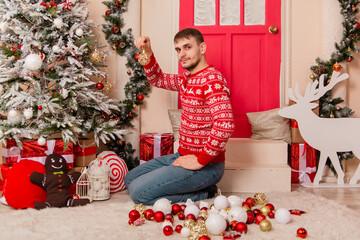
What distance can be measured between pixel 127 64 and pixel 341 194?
7.38 feet

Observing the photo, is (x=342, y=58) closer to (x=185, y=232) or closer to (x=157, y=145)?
(x=157, y=145)

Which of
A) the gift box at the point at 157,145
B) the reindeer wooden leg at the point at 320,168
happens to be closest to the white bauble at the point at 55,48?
the gift box at the point at 157,145

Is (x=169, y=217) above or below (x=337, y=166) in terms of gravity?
below

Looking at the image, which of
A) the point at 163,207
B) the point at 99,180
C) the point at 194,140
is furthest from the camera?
the point at 99,180

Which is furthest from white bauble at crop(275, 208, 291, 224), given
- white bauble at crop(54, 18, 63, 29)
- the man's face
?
white bauble at crop(54, 18, 63, 29)

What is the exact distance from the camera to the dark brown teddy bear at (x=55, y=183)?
2.31 meters

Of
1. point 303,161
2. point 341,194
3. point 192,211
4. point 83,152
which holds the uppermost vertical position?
point 83,152

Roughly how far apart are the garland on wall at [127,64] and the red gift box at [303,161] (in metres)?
1.50

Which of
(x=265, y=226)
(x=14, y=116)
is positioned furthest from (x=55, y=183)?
(x=265, y=226)

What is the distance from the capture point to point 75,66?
281cm

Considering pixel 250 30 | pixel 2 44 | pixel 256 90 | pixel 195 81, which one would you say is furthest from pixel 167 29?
pixel 2 44

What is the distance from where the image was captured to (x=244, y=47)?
3.48 metres

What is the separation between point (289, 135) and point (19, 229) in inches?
92.8

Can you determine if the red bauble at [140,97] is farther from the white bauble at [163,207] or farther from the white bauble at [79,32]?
the white bauble at [163,207]
